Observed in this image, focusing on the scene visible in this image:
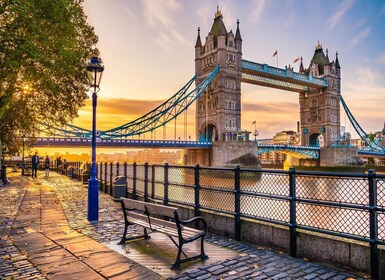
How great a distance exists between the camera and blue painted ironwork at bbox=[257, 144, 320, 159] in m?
62.1

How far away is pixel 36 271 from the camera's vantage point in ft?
14.9

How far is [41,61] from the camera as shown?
11.6 m

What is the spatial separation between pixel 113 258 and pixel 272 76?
70797 mm

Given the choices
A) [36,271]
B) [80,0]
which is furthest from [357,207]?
[80,0]

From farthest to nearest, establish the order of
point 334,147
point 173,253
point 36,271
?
point 334,147, point 173,253, point 36,271

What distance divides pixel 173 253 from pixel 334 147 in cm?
7652

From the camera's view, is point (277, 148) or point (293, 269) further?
point (277, 148)

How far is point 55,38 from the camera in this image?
1348cm

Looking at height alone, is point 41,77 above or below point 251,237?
above

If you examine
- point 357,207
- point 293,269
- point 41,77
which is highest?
point 41,77

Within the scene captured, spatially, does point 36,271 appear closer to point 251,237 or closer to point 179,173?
point 251,237

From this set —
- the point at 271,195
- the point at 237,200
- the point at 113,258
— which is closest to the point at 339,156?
the point at 237,200

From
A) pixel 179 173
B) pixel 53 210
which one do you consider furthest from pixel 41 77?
pixel 179 173

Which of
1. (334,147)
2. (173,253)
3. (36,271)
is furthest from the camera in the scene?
(334,147)
